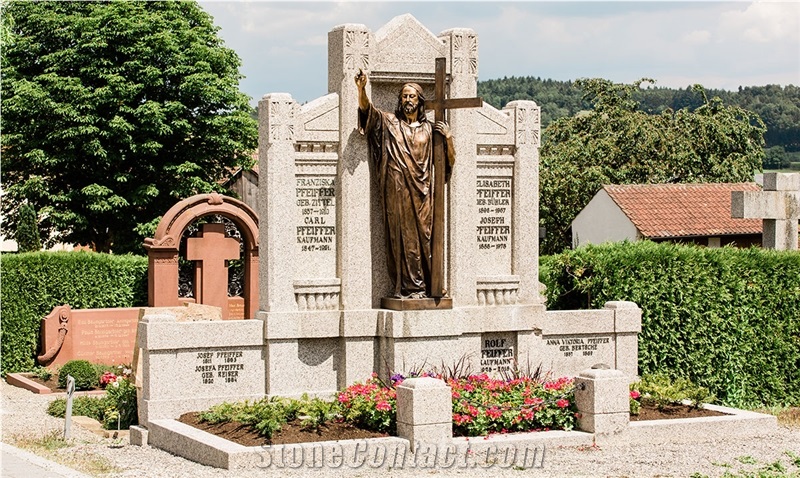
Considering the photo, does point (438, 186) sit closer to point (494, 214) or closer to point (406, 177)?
point (406, 177)

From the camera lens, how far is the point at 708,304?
18.5 metres

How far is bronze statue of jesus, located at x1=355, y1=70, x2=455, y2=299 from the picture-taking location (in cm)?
1470

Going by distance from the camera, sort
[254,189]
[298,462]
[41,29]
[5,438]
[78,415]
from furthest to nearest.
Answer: [254,189]
[41,29]
[78,415]
[5,438]
[298,462]

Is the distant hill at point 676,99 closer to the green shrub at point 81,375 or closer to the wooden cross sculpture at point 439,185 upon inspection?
the green shrub at point 81,375

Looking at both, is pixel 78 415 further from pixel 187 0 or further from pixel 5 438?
pixel 187 0

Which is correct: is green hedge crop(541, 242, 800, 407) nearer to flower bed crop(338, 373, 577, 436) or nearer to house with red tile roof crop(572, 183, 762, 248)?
flower bed crop(338, 373, 577, 436)

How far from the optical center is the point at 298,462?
1188 centimetres

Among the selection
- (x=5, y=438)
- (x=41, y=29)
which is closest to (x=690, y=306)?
(x=5, y=438)

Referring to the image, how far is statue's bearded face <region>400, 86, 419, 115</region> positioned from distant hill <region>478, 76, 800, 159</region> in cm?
4236

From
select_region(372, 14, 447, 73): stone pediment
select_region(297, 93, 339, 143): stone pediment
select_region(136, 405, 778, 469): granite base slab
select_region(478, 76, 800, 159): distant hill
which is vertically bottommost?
select_region(136, 405, 778, 469): granite base slab

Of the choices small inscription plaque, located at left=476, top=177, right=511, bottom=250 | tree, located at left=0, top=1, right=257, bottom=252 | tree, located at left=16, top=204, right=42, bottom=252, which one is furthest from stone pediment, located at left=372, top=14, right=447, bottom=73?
tree, located at left=0, top=1, right=257, bottom=252

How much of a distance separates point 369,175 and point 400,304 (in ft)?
5.46

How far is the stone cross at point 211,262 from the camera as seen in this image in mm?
24938

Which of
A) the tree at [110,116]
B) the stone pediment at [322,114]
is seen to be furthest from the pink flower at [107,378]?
the tree at [110,116]
